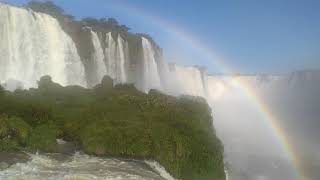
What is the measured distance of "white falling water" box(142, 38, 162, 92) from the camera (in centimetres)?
6894

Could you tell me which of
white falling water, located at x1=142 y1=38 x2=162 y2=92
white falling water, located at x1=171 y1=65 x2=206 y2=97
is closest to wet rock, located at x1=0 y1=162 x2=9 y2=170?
white falling water, located at x1=142 y1=38 x2=162 y2=92

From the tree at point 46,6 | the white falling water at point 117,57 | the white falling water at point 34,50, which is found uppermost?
the tree at point 46,6

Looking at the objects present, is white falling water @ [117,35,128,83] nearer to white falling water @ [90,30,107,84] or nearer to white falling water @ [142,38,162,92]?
→ white falling water @ [90,30,107,84]

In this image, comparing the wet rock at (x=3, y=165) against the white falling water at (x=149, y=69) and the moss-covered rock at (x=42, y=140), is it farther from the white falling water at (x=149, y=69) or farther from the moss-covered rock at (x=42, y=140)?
the white falling water at (x=149, y=69)

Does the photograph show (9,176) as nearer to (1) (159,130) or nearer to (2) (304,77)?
(1) (159,130)

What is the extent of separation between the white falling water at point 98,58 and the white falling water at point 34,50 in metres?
2.74

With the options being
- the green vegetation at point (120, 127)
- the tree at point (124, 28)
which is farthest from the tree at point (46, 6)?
the green vegetation at point (120, 127)

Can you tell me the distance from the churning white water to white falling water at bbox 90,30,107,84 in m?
37.1

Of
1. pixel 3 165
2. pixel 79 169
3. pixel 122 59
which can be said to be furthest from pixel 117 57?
pixel 3 165

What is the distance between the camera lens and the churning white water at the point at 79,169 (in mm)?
16828

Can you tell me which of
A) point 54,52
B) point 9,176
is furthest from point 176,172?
point 54,52

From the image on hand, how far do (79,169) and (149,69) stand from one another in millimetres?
52073

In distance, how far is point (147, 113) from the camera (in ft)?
85.2

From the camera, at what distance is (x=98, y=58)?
58.3 m
